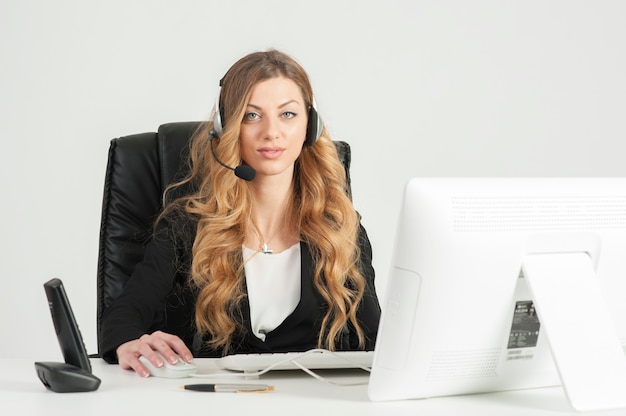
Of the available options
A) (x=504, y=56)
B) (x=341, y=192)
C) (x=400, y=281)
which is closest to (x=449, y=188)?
(x=400, y=281)

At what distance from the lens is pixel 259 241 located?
2195 mm

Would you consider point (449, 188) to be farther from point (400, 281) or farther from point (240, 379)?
point (240, 379)

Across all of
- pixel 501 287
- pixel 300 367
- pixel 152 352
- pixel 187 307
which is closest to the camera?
pixel 501 287

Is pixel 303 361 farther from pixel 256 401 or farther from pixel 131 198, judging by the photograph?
pixel 131 198

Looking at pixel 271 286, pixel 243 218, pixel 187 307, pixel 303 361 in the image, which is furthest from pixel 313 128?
pixel 303 361

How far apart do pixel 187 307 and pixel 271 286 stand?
23 centimetres

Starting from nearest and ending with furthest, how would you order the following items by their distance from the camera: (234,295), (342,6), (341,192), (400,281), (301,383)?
1. (400,281)
2. (301,383)
3. (234,295)
4. (341,192)
5. (342,6)

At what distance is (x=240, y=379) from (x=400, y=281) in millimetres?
449

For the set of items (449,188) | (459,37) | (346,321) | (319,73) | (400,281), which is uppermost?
(459,37)

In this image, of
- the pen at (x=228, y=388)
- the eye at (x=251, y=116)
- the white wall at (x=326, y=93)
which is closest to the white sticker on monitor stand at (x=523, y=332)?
the pen at (x=228, y=388)

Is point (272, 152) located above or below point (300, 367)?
above

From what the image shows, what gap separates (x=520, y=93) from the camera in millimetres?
3684

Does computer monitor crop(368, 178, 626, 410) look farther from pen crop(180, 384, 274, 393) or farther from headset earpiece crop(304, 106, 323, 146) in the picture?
headset earpiece crop(304, 106, 323, 146)

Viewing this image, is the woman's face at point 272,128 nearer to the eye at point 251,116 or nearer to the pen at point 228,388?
the eye at point 251,116
